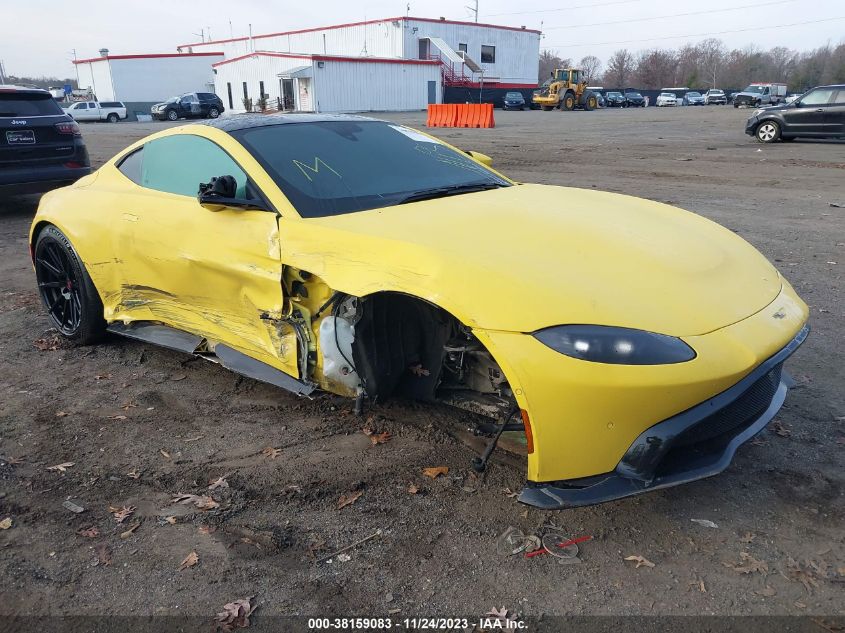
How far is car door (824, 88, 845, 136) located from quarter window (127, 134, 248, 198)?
1789 centimetres

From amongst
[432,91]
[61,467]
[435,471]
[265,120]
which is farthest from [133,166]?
[432,91]

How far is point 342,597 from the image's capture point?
221cm

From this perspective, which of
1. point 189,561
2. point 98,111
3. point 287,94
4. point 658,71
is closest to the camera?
point 189,561

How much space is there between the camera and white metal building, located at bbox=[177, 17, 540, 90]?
172 feet

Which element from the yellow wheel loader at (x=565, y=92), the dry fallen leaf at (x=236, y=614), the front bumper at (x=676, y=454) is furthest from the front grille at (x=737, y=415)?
the yellow wheel loader at (x=565, y=92)

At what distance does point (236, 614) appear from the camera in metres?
2.15

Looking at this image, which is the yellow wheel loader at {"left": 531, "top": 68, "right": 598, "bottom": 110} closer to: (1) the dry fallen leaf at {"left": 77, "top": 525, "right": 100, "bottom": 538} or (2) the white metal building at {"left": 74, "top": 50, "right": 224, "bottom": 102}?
(2) the white metal building at {"left": 74, "top": 50, "right": 224, "bottom": 102}

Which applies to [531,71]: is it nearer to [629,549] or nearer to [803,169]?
[803,169]

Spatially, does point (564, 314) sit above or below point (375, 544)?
above

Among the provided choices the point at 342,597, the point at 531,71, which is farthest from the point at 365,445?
the point at 531,71

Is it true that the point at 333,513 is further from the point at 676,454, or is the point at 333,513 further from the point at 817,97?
the point at 817,97

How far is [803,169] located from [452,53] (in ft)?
145

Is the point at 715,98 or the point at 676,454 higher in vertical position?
the point at 676,454

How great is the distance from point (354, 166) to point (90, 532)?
82.0 inches
